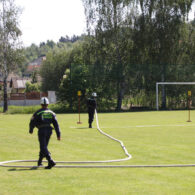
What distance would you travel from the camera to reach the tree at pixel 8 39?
43.0m

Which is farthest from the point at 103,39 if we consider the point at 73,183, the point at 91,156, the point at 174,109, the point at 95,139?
the point at 73,183

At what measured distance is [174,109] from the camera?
42.3 meters

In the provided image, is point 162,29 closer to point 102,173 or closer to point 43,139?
point 43,139

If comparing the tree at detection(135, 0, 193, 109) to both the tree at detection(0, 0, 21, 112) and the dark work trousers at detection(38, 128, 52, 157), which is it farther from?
the dark work trousers at detection(38, 128, 52, 157)

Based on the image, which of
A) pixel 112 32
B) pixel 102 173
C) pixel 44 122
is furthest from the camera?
pixel 112 32

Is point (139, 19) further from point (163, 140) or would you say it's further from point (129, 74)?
point (163, 140)

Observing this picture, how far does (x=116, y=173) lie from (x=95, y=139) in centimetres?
686

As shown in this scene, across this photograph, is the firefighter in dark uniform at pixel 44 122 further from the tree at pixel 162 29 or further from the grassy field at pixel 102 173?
the tree at pixel 162 29

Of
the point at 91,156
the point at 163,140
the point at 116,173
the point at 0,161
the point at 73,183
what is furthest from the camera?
A: the point at 163,140

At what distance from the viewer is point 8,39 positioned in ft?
142

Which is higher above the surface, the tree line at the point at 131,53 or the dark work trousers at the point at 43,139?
the tree line at the point at 131,53

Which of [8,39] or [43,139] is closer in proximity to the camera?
[43,139]

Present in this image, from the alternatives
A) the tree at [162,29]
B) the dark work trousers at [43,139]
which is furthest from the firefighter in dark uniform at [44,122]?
the tree at [162,29]

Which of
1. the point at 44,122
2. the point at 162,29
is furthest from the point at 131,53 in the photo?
the point at 44,122
